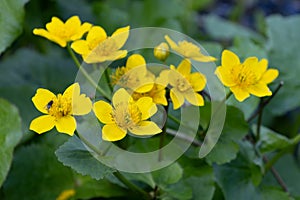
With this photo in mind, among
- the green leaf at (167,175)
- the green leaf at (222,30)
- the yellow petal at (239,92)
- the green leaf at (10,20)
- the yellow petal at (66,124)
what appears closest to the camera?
the yellow petal at (66,124)

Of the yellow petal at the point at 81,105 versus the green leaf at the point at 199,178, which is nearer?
the yellow petal at the point at 81,105

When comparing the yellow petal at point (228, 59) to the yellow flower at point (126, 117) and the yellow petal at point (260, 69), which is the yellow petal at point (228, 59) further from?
the yellow flower at point (126, 117)

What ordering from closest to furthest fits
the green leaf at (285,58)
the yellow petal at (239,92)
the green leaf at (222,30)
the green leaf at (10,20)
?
the yellow petal at (239,92)
the green leaf at (10,20)
the green leaf at (285,58)
the green leaf at (222,30)

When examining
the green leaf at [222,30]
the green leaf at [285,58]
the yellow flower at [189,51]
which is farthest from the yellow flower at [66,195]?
the green leaf at [222,30]

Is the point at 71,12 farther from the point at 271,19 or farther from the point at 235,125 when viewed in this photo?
the point at 235,125

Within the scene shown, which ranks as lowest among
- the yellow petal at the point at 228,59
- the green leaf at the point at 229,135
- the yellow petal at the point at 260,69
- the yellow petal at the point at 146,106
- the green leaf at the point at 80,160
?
the green leaf at the point at 229,135

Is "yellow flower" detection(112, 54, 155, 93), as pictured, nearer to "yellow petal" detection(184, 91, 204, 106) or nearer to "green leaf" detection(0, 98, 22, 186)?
"yellow petal" detection(184, 91, 204, 106)

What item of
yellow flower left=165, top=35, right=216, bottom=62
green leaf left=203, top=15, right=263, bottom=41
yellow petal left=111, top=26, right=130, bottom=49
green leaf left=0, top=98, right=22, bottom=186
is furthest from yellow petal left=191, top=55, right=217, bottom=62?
green leaf left=203, top=15, right=263, bottom=41
